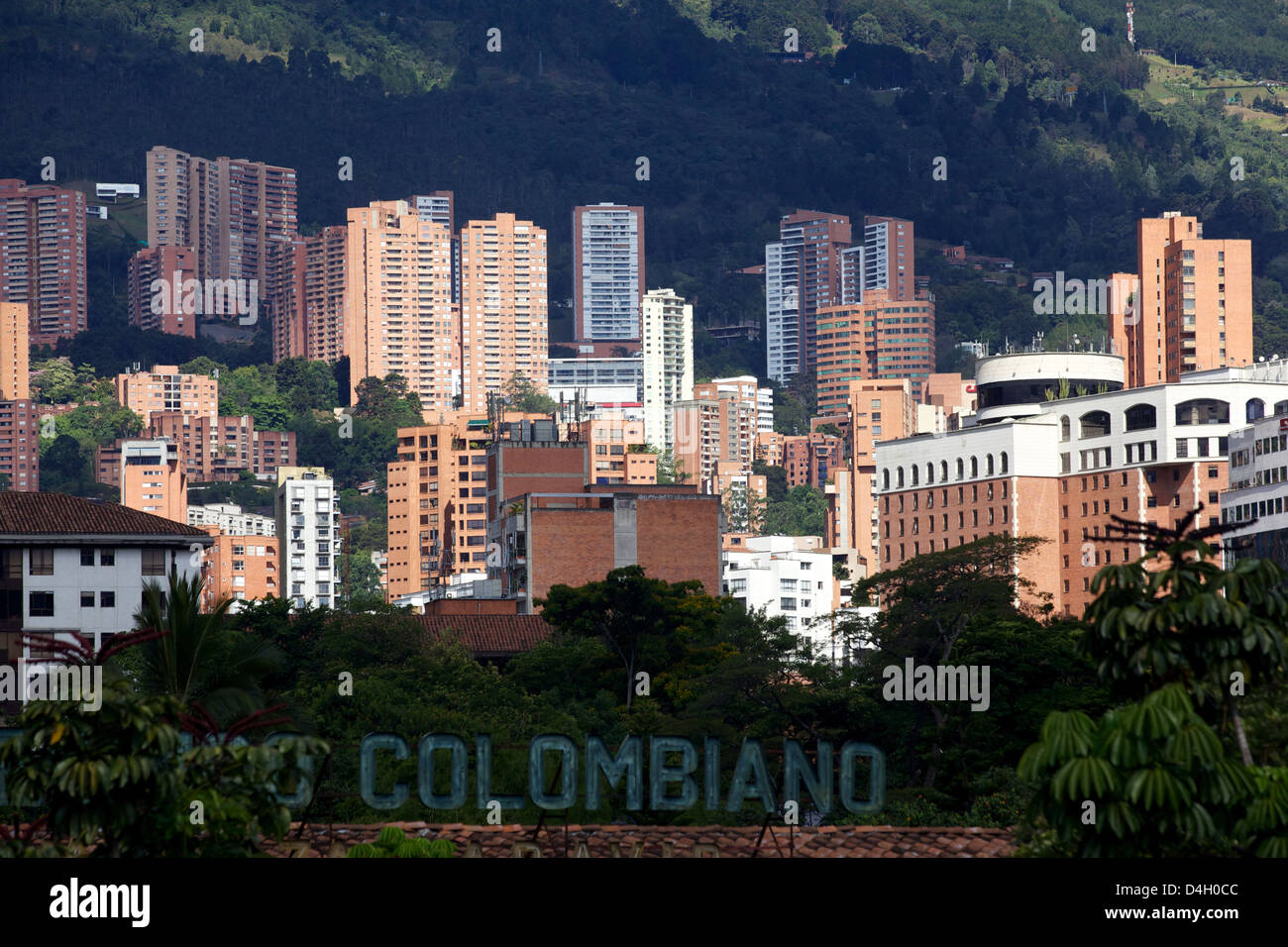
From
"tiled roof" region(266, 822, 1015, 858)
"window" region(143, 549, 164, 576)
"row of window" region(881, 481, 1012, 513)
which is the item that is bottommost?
"tiled roof" region(266, 822, 1015, 858)

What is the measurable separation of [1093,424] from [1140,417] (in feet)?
12.6

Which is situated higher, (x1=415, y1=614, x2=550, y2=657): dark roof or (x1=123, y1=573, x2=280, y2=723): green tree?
(x1=123, y1=573, x2=280, y2=723): green tree

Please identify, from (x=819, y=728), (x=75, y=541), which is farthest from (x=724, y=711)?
(x=75, y=541)

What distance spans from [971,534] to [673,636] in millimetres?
61759

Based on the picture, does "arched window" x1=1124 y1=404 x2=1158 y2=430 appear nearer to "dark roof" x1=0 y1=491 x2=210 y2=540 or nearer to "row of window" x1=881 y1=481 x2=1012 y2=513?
"row of window" x1=881 y1=481 x2=1012 y2=513

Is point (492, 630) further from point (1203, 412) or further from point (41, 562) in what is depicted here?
point (1203, 412)

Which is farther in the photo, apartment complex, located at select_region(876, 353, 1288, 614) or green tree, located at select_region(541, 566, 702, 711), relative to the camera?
apartment complex, located at select_region(876, 353, 1288, 614)

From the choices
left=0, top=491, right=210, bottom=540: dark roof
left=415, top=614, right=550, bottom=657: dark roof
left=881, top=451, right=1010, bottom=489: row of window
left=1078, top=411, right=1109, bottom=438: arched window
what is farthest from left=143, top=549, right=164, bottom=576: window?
left=1078, top=411, right=1109, bottom=438: arched window

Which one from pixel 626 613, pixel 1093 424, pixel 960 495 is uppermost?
pixel 1093 424

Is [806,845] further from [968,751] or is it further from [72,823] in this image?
[968,751]

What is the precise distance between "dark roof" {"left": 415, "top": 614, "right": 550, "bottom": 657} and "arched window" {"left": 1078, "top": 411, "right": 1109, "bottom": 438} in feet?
189

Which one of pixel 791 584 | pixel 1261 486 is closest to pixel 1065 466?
pixel 791 584

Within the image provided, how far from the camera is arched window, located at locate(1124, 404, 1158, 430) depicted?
143 meters

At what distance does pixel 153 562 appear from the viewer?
9475cm
